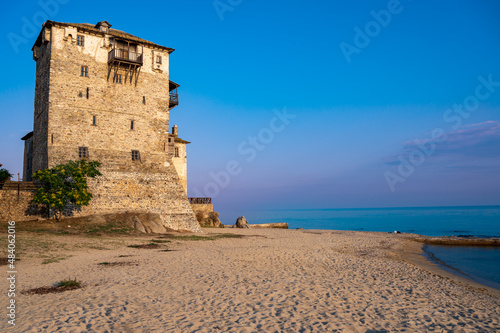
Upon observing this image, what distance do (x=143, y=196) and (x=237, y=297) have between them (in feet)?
77.6

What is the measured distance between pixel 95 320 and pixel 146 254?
10348 mm

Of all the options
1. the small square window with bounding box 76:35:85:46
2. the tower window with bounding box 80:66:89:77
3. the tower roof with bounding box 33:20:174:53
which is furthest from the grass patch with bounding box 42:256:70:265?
the tower roof with bounding box 33:20:174:53

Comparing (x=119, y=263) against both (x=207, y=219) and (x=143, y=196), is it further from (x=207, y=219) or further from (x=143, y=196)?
(x=207, y=219)

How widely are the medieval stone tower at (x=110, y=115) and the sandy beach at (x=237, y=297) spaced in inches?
552

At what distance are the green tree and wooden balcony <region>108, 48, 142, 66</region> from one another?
1072 centimetres

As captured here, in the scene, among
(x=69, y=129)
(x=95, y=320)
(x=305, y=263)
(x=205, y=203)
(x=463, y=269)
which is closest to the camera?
(x=95, y=320)

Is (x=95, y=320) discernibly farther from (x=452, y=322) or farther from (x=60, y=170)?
(x=60, y=170)

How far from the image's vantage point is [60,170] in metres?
27.1

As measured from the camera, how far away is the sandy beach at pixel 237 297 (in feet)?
25.8

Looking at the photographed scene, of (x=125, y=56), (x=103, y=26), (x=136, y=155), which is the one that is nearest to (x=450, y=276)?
(x=136, y=155)

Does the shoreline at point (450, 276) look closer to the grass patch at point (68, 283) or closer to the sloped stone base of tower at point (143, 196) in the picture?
the grass patch at point (68, 283)

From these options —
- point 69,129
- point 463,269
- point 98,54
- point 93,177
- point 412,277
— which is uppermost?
point 98,54

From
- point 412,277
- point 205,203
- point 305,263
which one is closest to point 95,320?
point 305,263

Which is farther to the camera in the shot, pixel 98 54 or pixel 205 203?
Answer: pixel 205 203
